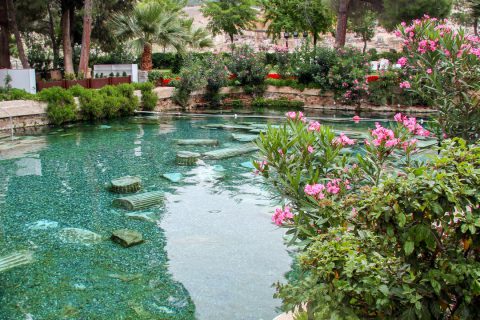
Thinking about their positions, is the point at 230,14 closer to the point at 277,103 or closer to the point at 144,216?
the point at 277,103

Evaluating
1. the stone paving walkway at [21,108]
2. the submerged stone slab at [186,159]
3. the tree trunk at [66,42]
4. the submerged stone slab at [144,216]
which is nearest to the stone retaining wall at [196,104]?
the stone paving walkway at [21,108]

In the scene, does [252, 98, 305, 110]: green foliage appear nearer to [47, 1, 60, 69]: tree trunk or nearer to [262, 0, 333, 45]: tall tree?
[47, 1, 60, 69]: tree trunk

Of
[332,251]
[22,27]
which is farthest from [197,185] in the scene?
[22,27]

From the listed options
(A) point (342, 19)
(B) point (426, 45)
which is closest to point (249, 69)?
(A) point (342, 19)

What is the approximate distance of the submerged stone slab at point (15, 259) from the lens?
5891 millimetres

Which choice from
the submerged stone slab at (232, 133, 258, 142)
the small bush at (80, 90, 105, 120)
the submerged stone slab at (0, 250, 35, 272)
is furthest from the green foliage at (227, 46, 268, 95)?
the submerged stone slab at (0, 250, 35, 272)

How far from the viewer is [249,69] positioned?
21.7 meters

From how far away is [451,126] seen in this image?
17.7ft

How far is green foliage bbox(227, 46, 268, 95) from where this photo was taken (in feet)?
70.5

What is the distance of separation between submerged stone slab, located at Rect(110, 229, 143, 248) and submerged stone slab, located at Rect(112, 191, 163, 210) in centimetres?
114

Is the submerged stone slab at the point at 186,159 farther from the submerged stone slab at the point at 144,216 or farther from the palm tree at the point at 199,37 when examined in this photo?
the palm tree at the point at 199,37

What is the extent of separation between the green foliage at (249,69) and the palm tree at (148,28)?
3204 mm

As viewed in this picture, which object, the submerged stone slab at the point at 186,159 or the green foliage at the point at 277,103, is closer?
the submerged stone slab at the point at 186,159

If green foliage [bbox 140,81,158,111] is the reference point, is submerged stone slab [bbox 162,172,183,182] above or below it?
below
